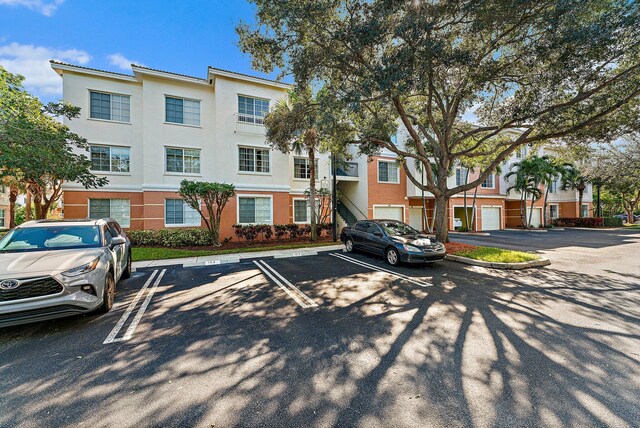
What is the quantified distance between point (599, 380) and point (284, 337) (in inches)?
159

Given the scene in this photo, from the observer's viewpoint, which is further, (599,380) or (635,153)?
(635,153)

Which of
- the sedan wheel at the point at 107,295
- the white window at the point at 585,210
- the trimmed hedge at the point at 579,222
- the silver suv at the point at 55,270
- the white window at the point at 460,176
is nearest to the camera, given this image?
the silver suv at the point at 55,270

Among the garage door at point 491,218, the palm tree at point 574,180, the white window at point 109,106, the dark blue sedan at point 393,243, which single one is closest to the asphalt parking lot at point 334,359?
the dark blue sedan at point 393,243

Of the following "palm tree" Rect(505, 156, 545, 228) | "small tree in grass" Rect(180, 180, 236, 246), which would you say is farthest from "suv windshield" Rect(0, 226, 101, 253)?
"palm tree" Rect(505, 156, 545, 228)

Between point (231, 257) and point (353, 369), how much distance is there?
9028mm

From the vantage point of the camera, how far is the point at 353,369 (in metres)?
3.31

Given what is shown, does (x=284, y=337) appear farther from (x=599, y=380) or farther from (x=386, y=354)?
(x=599, y=380)

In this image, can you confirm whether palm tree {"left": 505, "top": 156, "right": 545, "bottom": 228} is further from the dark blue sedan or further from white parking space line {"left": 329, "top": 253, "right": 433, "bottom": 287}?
white parking space line {"left": 329, "top": 253, "right": 433, "bottom": 287}

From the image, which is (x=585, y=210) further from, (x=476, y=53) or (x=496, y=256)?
(x=476, y=53)

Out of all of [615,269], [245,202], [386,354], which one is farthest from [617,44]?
[245,202]

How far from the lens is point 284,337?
419 centimetres

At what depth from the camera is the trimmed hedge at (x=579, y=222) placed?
3000 centimetres

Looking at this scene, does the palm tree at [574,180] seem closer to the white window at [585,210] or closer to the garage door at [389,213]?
the white window at [585,210]

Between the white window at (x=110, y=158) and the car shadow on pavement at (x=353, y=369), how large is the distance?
546 inches
